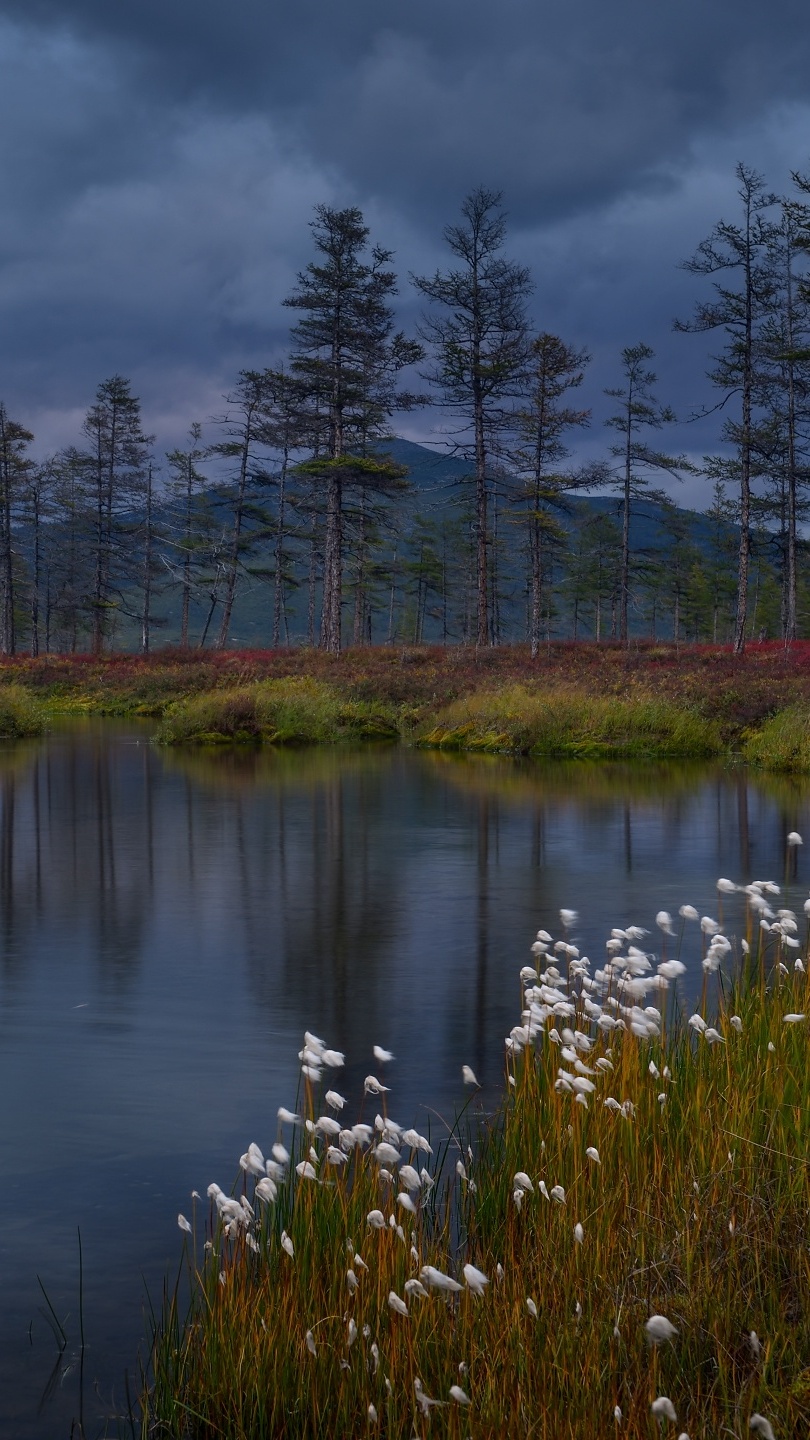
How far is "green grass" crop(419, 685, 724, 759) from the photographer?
1144 inches

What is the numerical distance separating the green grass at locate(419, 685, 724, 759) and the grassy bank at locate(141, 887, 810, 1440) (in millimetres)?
24447

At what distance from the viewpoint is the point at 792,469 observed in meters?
46.5

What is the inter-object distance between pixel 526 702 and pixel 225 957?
21949 mm

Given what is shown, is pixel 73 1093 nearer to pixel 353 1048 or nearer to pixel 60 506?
pixel 353 1048

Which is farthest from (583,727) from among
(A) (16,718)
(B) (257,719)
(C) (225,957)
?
(C) (225,957)

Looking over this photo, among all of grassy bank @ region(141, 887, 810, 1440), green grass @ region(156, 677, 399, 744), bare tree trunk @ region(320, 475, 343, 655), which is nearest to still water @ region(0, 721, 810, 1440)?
grassy bank @ region(141, 887, 810, 1440)

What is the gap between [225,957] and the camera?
10023mm

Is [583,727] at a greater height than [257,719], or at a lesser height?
lesser

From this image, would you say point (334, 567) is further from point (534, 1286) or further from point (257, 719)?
point (534, 1286)

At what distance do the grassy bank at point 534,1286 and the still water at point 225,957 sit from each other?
20.4 inches

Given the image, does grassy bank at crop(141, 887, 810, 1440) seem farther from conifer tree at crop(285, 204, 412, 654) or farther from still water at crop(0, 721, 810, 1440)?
conifer tree at crop(285, 204, 412, 654)

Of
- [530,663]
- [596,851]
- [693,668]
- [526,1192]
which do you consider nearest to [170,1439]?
[526,1192]

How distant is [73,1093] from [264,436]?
6589cm

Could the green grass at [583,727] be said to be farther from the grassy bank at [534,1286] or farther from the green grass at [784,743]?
the grassy bank at [534,1286]
